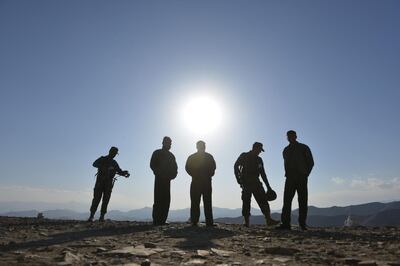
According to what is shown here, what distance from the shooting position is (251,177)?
494 inches

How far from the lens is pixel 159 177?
41.5 feet

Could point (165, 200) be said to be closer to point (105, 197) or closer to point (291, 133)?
point (105, 197)

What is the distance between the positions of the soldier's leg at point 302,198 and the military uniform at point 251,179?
1758mm

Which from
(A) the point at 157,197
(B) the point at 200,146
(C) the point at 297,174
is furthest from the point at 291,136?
(A) the point at 157,197

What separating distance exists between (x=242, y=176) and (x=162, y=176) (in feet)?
8.70

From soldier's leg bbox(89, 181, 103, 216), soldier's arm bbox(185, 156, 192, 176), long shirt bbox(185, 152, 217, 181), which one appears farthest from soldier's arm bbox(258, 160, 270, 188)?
soldier's leg bbox(89, 181, 103, 216)

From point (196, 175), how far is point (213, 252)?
20.1ft

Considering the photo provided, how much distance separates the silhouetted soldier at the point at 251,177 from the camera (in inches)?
493

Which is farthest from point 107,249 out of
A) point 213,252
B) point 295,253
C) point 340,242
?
point 340,242

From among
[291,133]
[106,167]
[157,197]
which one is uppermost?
[291,133]

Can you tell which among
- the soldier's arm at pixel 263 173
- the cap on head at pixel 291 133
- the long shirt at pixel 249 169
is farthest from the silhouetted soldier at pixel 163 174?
the cap on head at pixel 291 133

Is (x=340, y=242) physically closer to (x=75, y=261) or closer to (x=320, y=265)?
(x=320, y=265)

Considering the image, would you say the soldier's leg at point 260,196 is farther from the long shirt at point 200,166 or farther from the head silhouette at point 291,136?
the head silhouette at point 291,136

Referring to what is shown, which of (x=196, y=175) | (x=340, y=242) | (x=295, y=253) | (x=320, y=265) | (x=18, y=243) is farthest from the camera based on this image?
Result: (x=196, y=175)
